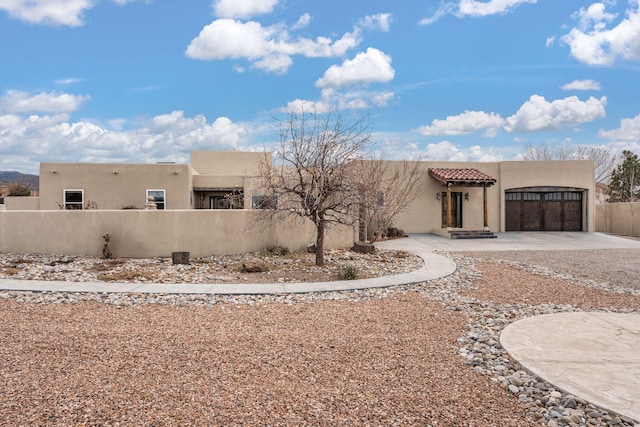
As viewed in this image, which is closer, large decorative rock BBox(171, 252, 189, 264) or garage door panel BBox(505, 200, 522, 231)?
large decorative rock BBox(171, 252, 189, 264)

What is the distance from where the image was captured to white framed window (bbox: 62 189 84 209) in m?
20.6

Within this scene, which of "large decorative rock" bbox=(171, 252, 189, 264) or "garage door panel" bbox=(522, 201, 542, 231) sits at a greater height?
"garage door panel" bbox=(522, 201, 542, 231)

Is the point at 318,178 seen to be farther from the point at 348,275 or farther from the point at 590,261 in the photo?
the point at 590,261

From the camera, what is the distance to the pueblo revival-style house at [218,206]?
44.5 ft

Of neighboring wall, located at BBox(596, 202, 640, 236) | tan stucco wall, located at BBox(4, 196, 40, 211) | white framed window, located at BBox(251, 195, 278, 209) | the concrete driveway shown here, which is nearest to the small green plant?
white framed window, located at BBox(251, 195, 278, 209)

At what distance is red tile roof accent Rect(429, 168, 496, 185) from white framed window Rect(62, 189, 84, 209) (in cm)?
1741

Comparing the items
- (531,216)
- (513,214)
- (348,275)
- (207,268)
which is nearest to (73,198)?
(207,268)

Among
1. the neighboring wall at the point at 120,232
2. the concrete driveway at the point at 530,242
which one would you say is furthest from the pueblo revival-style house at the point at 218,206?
the concrete driveway at the point at 530,242

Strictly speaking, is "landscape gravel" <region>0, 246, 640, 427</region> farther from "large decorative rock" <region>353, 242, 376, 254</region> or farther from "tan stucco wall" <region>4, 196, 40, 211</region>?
"tan stucco wall" <region>4, 196, 40, 211</region>

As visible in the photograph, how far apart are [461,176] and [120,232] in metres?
16.4

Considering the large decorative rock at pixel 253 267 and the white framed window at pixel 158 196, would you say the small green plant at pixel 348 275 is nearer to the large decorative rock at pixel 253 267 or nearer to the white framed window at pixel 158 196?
the large decorative rock at pixel 253 267

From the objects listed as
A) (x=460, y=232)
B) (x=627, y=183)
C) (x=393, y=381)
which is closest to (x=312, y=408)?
(x=393, y=381)

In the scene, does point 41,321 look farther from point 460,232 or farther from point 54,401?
point 460,232

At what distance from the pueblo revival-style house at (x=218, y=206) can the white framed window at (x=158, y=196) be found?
0.05 metres
